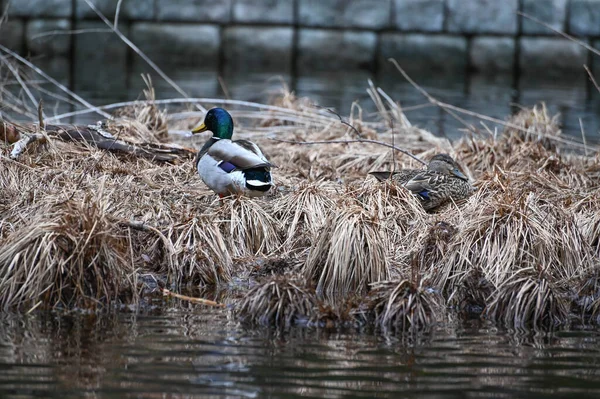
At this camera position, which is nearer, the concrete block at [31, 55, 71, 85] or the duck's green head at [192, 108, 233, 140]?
the duck's green head at [192, 108, 233, 140]

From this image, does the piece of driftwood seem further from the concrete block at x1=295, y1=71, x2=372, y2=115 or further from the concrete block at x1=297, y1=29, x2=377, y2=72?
the concrete block at x1=297, y1=29, x2=377, y2=72

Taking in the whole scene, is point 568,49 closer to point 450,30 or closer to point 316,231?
point 450,30

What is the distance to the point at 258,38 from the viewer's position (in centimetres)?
1897

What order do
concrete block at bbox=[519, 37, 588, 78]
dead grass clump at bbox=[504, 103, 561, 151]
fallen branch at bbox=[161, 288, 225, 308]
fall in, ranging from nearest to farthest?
fallen branch at bbox=[161, 288, 225, 308]
dead grass clump at bbox=[504, 103, 561, 151]
concrete block at bbox=[519, 37, 588, 78]

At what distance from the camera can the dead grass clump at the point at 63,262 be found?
5.35 metres

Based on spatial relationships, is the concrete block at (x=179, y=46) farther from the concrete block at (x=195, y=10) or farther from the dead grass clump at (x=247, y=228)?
the dead grass clump at (x=247, y=228)

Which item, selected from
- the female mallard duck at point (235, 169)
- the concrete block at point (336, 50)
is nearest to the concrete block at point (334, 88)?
the concrete block at point (336, 50)

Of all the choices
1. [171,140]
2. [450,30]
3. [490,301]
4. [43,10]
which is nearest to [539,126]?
[171,140]

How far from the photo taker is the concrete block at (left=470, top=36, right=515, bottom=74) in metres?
18.8

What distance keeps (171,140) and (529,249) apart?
4256 millimetres

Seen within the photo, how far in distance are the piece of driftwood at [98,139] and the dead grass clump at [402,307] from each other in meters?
3.27

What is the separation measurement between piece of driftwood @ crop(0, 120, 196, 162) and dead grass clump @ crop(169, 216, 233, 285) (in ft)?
6.27

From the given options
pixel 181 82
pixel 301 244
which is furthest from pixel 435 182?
pixel 181 82

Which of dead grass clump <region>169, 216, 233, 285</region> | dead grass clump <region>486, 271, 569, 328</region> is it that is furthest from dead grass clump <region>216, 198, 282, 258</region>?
dead grass clump <region>486, 271, 569, 328</region>
